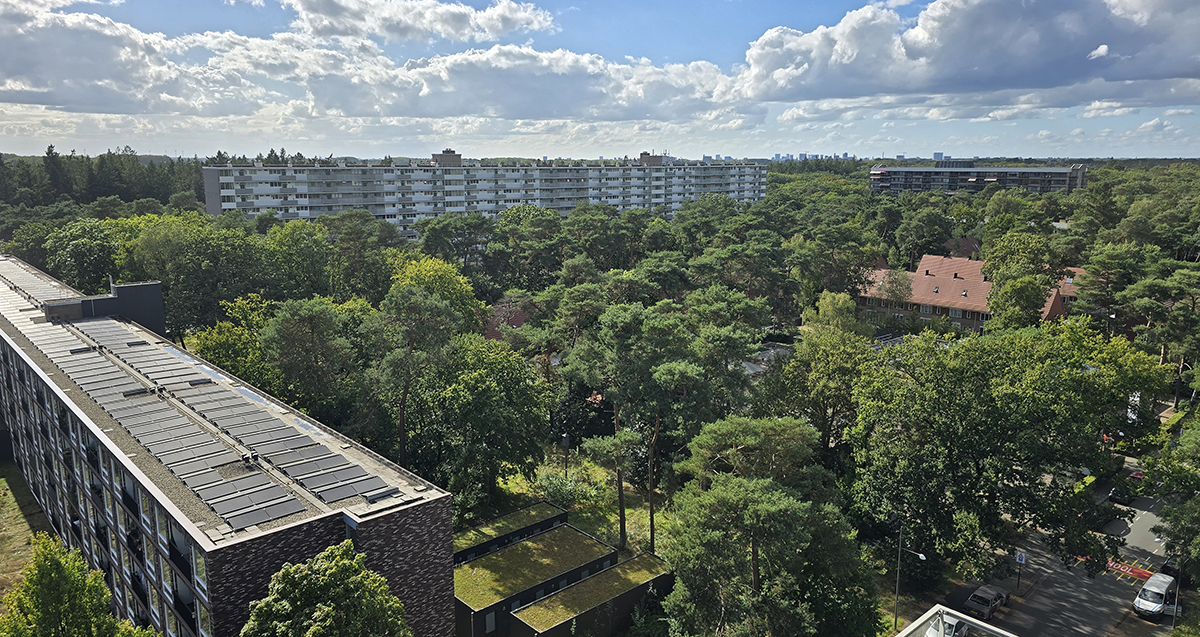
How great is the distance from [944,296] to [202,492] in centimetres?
6178

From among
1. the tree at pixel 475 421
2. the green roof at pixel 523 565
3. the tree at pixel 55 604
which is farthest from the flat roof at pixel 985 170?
the tree at pixel 55 604

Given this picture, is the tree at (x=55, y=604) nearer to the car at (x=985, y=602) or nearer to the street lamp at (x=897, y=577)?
the street lamp at (x=897, y=577)

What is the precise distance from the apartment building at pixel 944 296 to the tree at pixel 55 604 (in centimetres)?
5851

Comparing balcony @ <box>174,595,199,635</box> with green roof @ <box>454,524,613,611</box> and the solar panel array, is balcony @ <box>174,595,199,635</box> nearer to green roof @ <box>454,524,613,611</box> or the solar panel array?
the solar panel array

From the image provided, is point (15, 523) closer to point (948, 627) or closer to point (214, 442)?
point (214, 442)

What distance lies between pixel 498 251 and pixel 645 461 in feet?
124

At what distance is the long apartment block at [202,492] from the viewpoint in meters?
17.4

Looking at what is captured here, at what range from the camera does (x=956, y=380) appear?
2752 centimetres

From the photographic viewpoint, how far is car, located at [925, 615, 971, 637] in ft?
49.8

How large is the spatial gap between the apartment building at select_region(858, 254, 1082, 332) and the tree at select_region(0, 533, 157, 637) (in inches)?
2304

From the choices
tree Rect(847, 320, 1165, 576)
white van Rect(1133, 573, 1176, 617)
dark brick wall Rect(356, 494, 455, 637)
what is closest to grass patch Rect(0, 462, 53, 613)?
dark brick wall Rect(356, 494, 455, 637)

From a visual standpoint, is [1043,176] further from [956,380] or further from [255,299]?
[255,299]

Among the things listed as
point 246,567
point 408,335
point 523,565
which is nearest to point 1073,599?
point 523,565

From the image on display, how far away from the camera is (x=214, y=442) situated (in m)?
22.2
